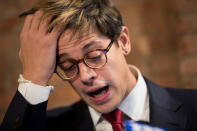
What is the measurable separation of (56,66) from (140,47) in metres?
1.01

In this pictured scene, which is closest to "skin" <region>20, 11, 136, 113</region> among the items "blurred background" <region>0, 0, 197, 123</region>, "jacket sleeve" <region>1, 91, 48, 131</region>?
"jacket sleeve" <region>1, 91, 48, 131</region>

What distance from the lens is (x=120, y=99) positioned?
1.33m

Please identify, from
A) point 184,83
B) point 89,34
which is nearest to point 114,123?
point 89,34

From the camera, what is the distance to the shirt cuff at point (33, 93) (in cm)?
126

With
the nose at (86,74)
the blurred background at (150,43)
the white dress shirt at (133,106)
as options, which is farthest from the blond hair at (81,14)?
the blurred background at (150,43)

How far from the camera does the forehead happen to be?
1.27m

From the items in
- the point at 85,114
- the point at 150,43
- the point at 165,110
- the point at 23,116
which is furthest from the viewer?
the point at 150,43

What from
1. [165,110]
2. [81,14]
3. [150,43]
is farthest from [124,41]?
[150,43]

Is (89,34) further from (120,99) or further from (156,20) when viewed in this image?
(156,20)

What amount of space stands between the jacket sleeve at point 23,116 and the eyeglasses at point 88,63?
17cm

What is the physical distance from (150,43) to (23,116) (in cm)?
122

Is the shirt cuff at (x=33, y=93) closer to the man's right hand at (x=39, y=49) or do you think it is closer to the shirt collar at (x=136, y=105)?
the man's right hand at (x=39, y=49)

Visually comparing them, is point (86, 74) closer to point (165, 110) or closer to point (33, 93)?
point (33, 93)

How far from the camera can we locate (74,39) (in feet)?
4.18
